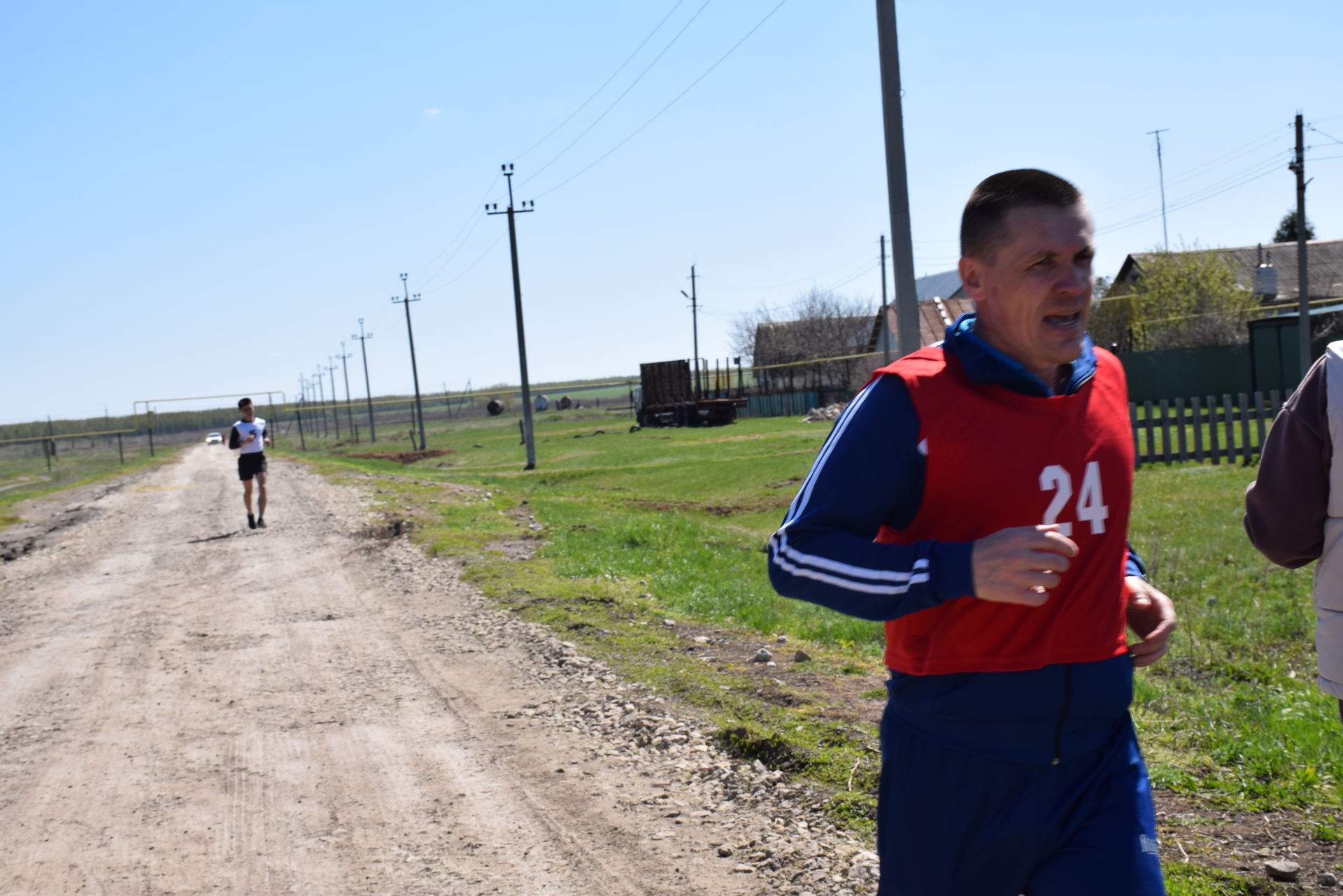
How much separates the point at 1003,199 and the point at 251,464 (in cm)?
1602

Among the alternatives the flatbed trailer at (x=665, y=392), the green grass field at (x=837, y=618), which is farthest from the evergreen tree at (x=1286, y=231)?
Result: the green grass field at (x=837, y=618)

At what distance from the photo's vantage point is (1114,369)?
8.39 feet

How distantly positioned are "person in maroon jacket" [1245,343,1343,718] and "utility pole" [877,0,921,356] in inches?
312

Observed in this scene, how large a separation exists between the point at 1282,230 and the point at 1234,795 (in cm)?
8195

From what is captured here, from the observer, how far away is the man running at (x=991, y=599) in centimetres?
212

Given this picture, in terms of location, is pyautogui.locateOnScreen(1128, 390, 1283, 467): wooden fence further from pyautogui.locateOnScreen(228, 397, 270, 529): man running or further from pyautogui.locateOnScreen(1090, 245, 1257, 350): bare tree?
pyautogui.locateOnScreen(1090, 245, 1257, 350): bare tree

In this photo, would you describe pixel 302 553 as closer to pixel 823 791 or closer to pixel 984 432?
pixel 823 791

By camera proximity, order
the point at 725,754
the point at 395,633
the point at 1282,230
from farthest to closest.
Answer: the point at 1282,230
the point at 395,633
the point at 725,754

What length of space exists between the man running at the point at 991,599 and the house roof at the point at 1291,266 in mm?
55682

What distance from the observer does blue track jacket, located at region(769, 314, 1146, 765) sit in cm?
206

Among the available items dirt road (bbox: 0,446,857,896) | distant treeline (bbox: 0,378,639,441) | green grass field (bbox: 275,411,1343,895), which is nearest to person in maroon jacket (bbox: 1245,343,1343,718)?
green grass field (bbox: 275,411,1343,895)

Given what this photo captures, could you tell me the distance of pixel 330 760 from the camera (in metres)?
5.47

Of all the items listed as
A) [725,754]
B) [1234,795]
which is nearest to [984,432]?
[1234,795]

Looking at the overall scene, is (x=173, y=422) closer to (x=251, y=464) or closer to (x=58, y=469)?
(x=58, y=469)
